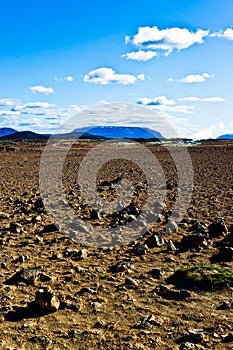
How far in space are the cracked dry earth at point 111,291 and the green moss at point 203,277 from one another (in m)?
0.12

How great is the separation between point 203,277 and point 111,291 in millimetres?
1426

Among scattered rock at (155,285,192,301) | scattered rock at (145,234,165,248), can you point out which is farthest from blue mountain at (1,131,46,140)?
scattered rock at (155,285,192,301)

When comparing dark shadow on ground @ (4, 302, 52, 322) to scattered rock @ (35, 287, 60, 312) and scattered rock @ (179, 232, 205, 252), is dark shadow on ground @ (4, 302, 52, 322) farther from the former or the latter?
scattered rock @ (179, 232, 205, 252)

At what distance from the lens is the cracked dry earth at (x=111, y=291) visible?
466 centimetres

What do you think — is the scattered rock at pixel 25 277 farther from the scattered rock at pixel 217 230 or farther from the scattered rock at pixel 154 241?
the scattered rock at pixel 217 230

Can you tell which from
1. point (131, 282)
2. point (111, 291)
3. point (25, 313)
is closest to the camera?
point (25, 313)

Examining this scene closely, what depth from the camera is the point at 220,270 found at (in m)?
6.48

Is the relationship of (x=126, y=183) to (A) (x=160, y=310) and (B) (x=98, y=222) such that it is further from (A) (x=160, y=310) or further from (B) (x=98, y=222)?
(A) (x=160, y=310)

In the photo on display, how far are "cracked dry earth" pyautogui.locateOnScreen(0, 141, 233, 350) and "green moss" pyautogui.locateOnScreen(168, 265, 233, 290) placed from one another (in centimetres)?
12

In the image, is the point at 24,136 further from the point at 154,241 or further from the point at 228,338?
the point at 228,338

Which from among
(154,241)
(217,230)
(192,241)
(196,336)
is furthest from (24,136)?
(196,336)

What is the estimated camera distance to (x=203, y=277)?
623 cm

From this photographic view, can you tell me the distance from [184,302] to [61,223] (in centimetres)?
510

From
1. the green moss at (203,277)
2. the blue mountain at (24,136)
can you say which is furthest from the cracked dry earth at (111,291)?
the blue mountain at (24,136)
